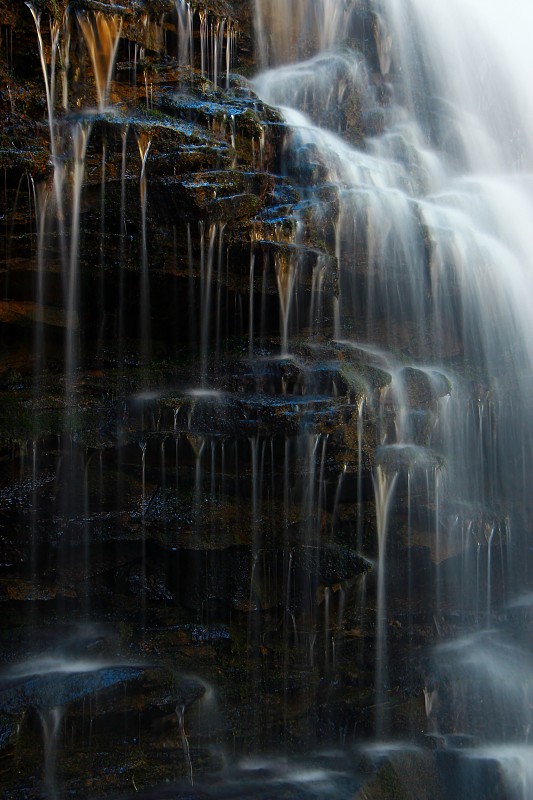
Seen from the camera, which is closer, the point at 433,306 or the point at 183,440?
the point at 183,440

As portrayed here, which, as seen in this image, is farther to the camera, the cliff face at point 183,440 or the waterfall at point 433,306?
the waterfall at point 433,306

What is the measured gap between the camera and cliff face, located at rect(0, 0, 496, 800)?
966cm

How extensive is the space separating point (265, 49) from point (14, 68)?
9.82 metres

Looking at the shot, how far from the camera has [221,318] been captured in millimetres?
10922

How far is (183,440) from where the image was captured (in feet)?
31.9

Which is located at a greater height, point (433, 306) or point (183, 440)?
point (433, 306)

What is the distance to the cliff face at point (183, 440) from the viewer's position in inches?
380

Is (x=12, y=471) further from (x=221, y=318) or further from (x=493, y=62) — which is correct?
(x=493, y=62)

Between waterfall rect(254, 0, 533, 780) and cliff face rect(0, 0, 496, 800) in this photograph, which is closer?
cliff face rect(0, 0, 496, 800)

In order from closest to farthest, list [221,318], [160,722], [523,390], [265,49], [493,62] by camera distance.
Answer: [160,722] → [221,318] → [523,390] → [265,49] → [493,62]

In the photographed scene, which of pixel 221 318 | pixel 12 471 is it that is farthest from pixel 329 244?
pixel 12 471

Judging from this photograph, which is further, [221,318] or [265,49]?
[265,49]

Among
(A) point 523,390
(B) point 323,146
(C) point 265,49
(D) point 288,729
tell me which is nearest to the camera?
(D) point 288,729

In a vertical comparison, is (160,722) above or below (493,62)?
below
